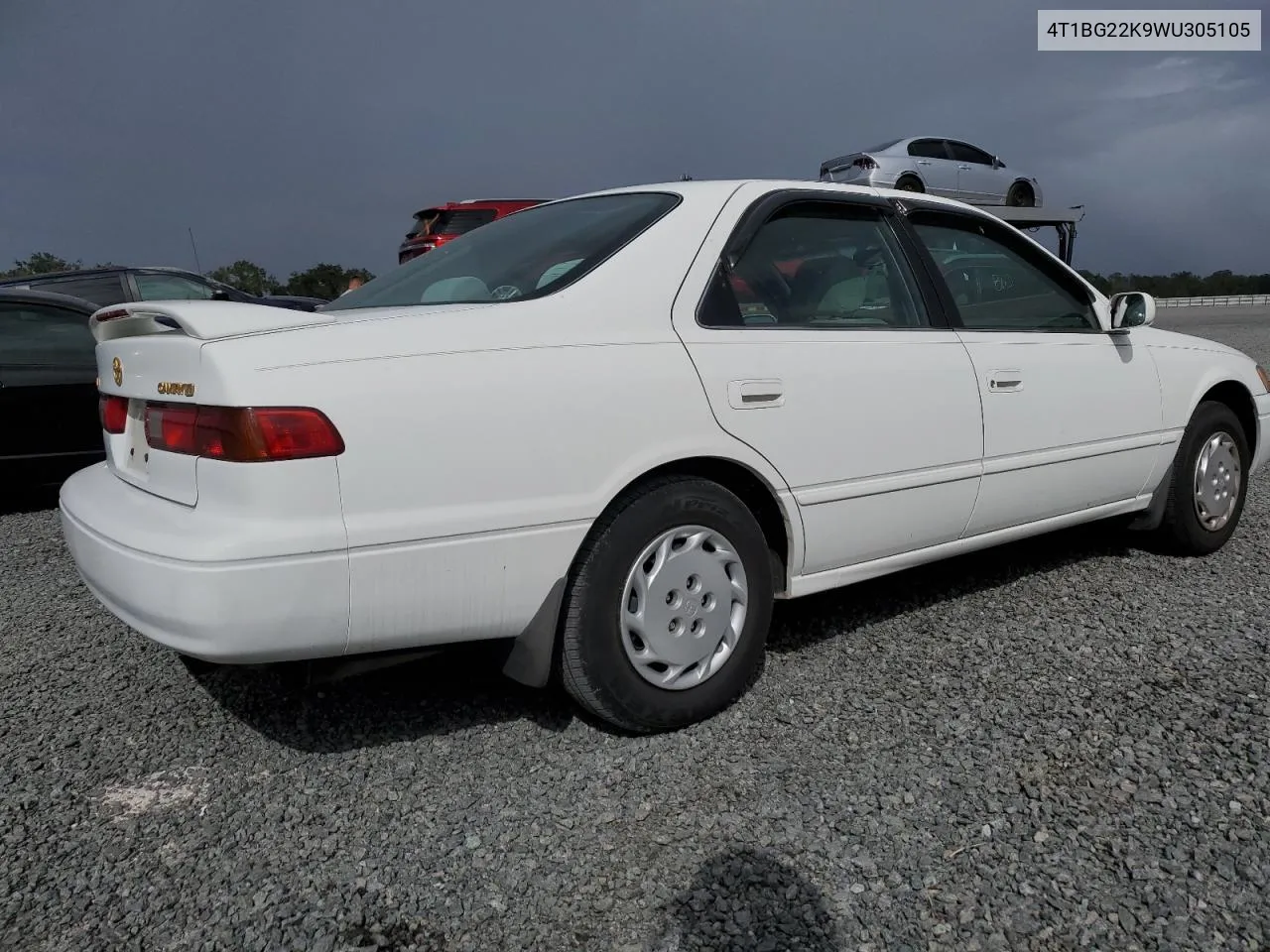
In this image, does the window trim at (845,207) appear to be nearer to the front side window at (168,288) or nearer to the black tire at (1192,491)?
the black tire at (1192,491)

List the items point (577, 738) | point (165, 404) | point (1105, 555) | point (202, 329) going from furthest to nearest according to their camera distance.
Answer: point (1105, 555)
point (577, 738)
point (165, 404)
point (202, 329)

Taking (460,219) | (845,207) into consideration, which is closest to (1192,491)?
(845,207)

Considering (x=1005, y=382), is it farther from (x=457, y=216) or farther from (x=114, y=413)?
(x=457, y=216)

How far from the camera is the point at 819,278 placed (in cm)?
291

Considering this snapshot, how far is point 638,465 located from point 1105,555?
2796 millimetres

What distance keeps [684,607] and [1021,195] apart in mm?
13916

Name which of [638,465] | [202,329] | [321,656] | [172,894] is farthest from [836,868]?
[202,329]

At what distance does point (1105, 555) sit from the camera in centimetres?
415

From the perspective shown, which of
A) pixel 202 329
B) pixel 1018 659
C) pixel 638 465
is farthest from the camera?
pixel 1018 659

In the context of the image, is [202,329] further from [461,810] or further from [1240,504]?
[1240,504]

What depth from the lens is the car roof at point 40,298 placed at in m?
5.45

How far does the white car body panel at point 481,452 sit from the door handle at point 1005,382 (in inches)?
3.9

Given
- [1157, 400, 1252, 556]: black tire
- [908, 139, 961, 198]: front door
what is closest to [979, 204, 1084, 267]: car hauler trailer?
[908, 139, 961, 198]: front door

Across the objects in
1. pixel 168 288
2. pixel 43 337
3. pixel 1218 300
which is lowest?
pixel 1218 300
